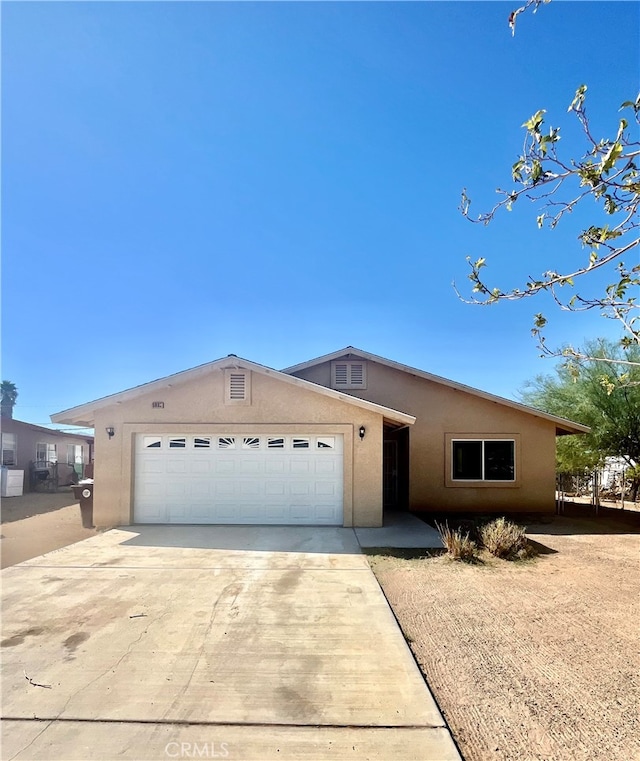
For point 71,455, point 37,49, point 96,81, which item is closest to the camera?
point 37,49

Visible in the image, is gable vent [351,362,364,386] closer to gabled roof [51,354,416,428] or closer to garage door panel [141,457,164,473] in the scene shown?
gabled roof [51,354,416,428]

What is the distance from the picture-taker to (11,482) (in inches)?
832

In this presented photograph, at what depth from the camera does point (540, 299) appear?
15.4 feet

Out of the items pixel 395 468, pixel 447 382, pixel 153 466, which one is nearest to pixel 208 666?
pixel 153 466

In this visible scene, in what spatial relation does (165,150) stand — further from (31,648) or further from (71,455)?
(71,455)

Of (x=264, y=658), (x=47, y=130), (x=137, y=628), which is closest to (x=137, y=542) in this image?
(x=137, y=628)

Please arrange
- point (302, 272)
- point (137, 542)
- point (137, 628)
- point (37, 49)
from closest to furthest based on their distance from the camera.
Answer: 1. point (137, 628)
2. point (37, 49)
3. point (137, 542)
4. point (302, 272)

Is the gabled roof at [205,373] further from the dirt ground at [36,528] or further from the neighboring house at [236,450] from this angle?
the dirt ground at [36,528]

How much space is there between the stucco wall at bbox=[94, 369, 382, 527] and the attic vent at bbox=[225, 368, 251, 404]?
5.0 inches

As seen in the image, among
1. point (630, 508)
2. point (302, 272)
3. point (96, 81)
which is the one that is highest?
point (96, 81)

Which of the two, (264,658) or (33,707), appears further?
(264,658)

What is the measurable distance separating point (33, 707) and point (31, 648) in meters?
1.27

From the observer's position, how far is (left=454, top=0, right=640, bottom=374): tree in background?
3.17 metres

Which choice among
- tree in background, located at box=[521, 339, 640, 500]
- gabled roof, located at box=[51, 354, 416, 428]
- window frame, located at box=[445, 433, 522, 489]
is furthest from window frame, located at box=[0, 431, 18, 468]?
tree in background, located at box=[521, 339, 640, 500]
